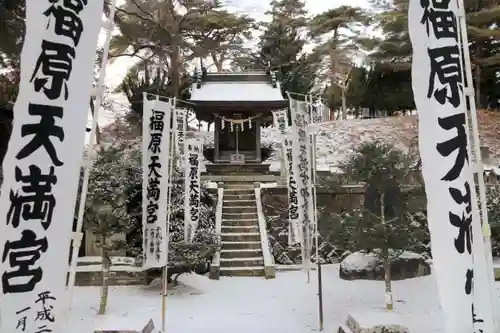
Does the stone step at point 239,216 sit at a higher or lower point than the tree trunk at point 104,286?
higher

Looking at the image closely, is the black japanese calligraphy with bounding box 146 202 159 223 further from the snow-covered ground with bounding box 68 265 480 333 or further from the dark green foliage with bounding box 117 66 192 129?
the dark green foliage with bounding box 117 66 192 129

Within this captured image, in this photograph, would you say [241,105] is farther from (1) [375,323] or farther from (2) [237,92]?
(1) [375,323]

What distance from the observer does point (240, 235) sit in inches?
468

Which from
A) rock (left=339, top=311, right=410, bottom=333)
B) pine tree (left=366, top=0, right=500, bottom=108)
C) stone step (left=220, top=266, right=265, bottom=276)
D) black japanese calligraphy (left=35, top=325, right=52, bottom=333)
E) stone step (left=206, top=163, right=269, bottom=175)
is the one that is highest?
pine tree (left=366, top=0, right=500, bottom=108)

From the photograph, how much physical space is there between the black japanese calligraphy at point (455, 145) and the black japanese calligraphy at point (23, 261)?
2.72 metres

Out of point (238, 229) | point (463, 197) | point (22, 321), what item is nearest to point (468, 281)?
point (463, 197)

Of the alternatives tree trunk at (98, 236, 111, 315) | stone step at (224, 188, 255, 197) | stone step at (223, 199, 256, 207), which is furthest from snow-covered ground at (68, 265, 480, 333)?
stone step at (224, 188, 255, 197)

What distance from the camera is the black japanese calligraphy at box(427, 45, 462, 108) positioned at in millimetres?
3555

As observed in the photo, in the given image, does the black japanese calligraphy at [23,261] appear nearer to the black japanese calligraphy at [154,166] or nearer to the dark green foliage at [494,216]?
the black japanese calligraphy at [154,166]

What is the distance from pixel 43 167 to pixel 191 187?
8.02 m

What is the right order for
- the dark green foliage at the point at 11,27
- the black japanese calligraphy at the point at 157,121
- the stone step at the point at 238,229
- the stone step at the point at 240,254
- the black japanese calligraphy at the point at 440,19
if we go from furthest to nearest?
the stone step at the point at 238,229 → the stone step at the point at 240,254 → the dark green foliage at the point at 11,27 → the black japanese calligraphy at the point at 157,121 → the black japanese calligraphy at the point at 440,19

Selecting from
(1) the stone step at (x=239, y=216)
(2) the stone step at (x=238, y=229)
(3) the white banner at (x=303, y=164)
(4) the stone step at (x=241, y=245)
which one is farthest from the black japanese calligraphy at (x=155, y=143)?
(1) the stone step at (x=239, y=216)

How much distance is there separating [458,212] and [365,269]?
638 cm

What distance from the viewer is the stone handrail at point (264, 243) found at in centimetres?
1029
